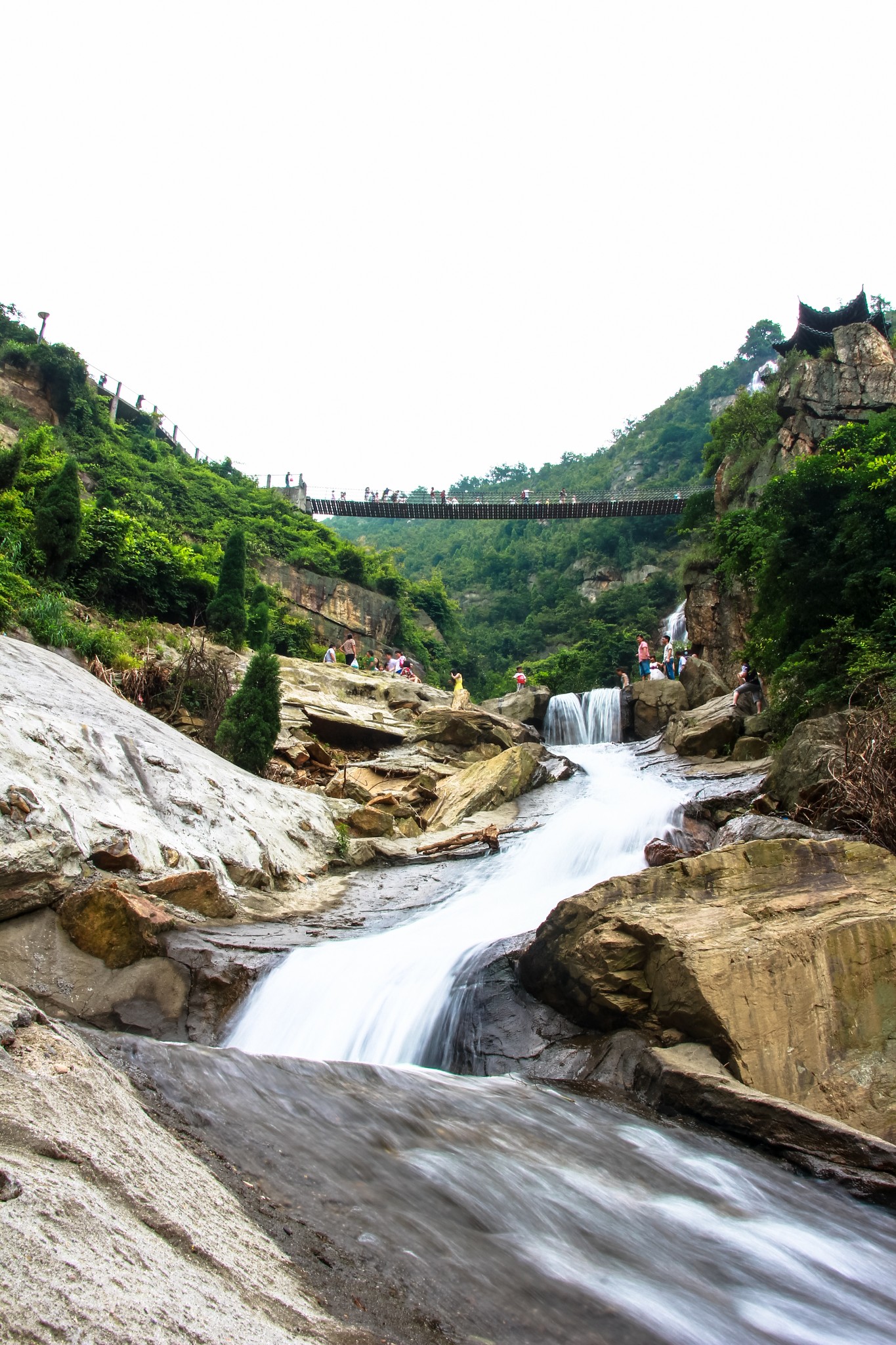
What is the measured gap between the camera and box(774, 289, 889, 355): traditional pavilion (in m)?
26.8

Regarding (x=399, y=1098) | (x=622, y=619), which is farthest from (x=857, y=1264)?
(x=622, y=619)

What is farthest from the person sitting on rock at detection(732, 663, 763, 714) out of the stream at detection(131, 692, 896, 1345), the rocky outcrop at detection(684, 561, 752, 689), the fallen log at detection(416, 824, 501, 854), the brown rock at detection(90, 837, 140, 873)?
the brown rock at detection(90, 837, 140, 873)

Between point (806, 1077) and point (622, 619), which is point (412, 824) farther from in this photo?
point (622, 619)

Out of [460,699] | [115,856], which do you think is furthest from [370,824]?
[460,699]

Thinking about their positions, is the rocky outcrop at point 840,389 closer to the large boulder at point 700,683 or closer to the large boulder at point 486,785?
the large boulder at point 700,683

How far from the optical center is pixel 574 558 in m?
55.7

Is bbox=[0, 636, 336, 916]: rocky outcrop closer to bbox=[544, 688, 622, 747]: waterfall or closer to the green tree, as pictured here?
bbox=[544, 688, 622, 747]: waterfall

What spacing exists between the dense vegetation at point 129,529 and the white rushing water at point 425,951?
8.29 metres

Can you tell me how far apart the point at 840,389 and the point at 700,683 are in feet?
33.1

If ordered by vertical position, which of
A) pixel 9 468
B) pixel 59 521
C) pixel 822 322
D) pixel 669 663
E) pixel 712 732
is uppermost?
pixel 822 322

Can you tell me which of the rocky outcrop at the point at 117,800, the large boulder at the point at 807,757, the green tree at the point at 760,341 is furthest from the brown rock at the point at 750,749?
the green tree at the point at 760,341

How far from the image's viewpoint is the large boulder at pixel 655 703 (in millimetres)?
23453

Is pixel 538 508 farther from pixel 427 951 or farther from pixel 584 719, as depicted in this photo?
pixel 427 951

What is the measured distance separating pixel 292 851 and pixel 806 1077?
7100mm
